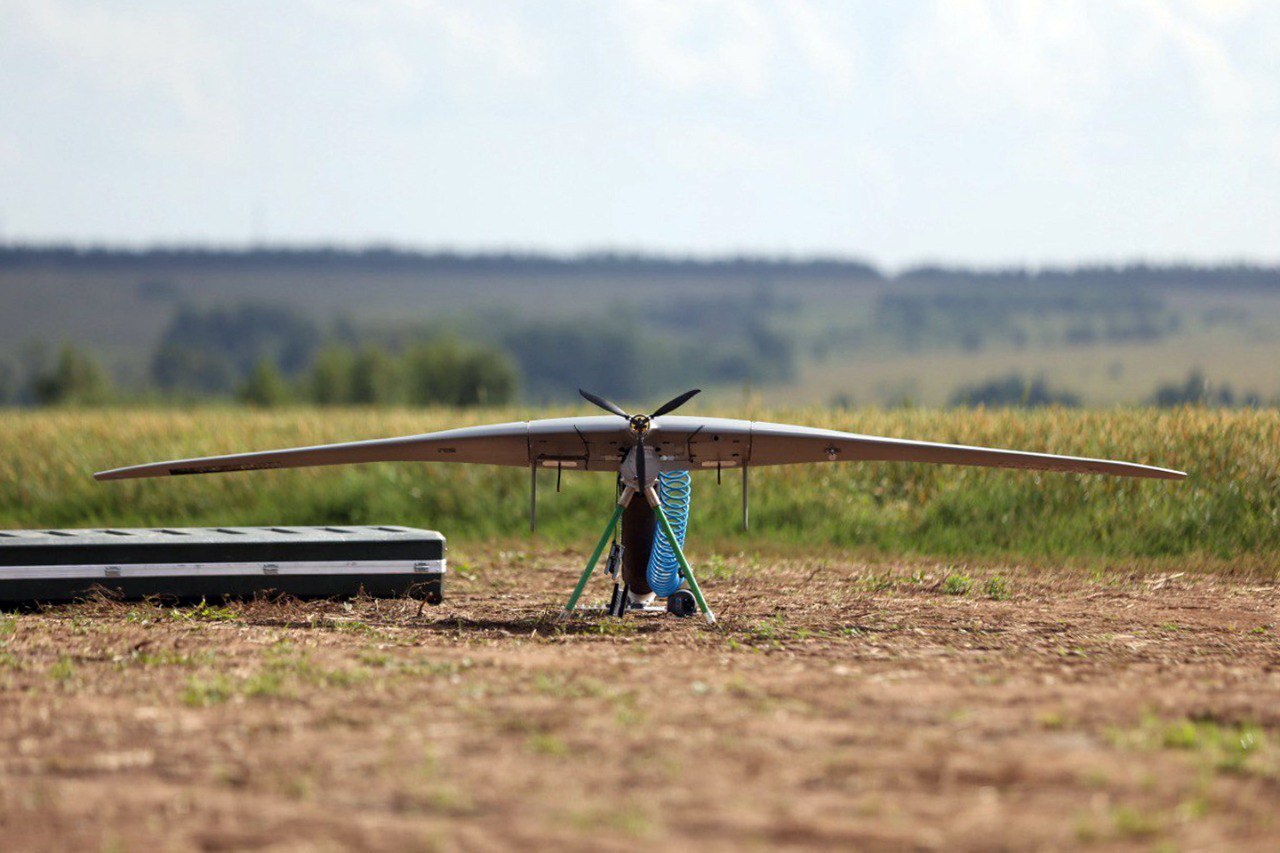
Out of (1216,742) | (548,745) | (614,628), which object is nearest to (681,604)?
(614,628)

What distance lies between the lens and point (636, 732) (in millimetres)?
6328

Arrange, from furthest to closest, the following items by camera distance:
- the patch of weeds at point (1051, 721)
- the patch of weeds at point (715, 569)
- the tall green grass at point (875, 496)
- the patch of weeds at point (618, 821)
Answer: the tall green grass at point (875, 496)
the patch of weeds at point (715, 569)
the patch of weeds at point (1051, 721)
the patch of weeds at point (618, 821)

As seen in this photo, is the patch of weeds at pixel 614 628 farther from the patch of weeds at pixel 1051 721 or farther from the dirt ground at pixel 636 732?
the patch of weeds at pixel 1051 721

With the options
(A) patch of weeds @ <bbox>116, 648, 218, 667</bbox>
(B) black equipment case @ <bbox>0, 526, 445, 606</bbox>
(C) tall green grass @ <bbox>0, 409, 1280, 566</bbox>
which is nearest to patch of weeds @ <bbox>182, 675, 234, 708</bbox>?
(A) patch of weeds @ <bbox>116, 648, 218, 667</bbox>

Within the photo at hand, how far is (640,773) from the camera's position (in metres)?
5.70

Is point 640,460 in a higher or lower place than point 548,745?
higher

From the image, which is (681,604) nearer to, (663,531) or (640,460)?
(663,531)

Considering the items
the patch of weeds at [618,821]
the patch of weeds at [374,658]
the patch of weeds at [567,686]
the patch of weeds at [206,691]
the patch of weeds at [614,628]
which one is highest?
the patch of weeds at [618,821]

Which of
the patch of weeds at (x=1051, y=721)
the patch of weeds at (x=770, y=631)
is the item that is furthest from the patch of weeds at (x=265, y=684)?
the patch of weeds at (x=1051, y=721)

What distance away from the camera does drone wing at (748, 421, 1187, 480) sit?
10.3 meters

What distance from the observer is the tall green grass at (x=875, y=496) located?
15.6 metres

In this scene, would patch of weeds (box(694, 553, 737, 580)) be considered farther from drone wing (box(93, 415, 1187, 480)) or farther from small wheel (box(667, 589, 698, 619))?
drone wing (box(93, 415, 1187, 480))

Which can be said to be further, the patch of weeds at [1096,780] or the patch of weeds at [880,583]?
the patch of weeds at [880,583]

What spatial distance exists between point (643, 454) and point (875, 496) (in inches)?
305
